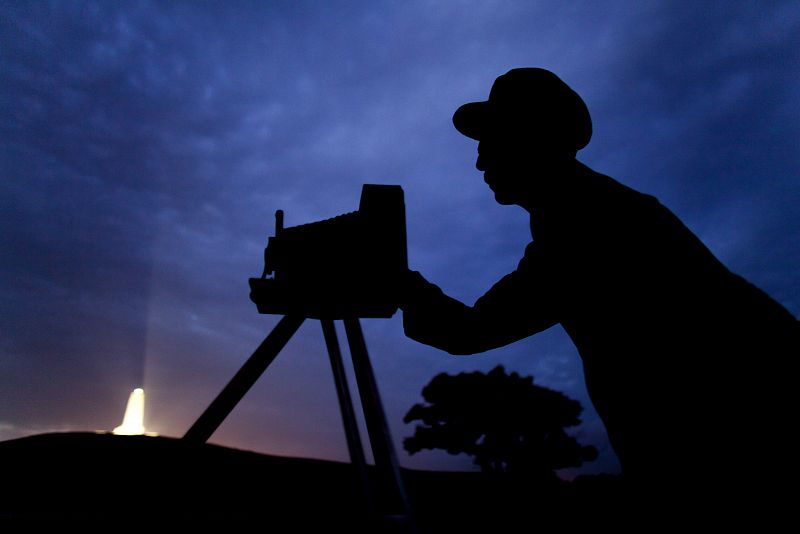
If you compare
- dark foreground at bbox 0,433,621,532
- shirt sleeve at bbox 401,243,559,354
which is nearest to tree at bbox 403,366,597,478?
dark foreground at bbox 0,433,621,532

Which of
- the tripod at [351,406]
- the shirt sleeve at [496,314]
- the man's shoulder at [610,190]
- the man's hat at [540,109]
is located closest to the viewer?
the man's shoulder at [610,190]

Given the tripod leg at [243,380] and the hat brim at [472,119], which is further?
the tripod leg at [243,380]

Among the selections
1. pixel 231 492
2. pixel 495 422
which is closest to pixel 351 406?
pixel 231 492

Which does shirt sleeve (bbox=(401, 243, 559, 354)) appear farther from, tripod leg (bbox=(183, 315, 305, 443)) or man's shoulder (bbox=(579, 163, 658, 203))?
tripod leg (bbox=(183, 315, 305, 443))

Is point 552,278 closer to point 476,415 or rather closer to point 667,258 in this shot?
point 667,258

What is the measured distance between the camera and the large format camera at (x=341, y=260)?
237 centimetres

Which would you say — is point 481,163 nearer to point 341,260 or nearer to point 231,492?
point 341,260

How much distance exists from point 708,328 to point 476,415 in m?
23.5

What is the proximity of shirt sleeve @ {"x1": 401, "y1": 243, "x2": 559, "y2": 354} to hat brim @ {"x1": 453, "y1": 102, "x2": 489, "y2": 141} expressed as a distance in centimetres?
67

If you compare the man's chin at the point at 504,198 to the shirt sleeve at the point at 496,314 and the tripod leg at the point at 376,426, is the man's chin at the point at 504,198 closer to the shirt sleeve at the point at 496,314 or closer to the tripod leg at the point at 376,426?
the shirt sleeve at the point at 496,314

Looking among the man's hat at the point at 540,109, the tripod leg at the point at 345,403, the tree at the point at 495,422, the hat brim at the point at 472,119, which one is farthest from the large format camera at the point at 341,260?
the tree at the point at 495,422

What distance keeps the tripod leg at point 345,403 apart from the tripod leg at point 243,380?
1.08 feet

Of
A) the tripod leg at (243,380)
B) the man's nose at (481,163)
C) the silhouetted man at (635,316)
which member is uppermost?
the man's nose at (481,163)

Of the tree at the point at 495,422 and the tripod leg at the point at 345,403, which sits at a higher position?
the tree at the point at 495,422
